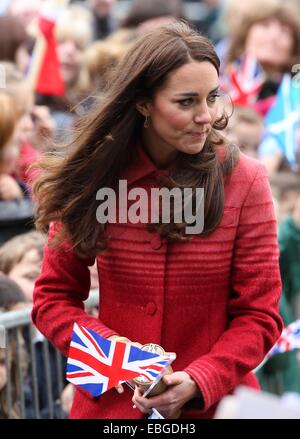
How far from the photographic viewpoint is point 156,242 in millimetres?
3379

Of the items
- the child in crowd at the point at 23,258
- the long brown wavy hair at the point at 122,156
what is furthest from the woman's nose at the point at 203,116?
the child in crowd at the point at 23,258

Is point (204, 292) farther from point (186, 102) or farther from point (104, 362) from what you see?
point (186, 102)

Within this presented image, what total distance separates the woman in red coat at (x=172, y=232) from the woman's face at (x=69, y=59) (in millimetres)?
5173

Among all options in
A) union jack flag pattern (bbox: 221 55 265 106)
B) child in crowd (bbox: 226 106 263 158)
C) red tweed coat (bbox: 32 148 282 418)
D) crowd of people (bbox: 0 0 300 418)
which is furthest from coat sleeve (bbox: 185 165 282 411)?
union jack flag pattern (bbox: 221 55 265 106)

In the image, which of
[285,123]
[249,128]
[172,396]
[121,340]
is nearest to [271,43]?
[249,128]

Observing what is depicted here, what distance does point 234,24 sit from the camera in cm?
870

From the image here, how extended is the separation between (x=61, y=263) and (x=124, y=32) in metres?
5.69

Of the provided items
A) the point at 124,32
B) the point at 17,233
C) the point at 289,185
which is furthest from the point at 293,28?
the point at 17,233

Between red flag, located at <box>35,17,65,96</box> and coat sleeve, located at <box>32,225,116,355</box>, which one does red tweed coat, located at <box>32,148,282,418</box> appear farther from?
red flag, located at <box>35,17,65,96</box>

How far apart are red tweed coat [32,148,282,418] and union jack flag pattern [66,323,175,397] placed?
0.27 ft

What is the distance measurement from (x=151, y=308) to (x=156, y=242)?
7.8 inches
